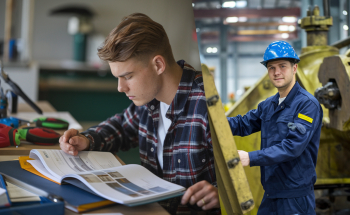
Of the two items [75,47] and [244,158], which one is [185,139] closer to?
[244,158]

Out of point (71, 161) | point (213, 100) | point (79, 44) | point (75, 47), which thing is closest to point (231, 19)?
point (213, 100)

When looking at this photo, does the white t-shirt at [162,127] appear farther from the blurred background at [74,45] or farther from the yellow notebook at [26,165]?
the yellow notebook at [26,165]

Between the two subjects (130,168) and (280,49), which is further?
(130,168)

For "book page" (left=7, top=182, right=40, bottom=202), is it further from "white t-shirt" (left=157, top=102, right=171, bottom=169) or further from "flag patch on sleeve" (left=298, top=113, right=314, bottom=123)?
"flag patch on sleeve" (left=298, top=113, right=314, bottom=123)

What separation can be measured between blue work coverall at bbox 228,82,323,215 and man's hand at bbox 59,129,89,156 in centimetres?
52

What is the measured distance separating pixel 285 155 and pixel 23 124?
1.11 meters

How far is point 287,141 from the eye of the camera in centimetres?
34

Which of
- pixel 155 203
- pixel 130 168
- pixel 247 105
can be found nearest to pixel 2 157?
pixel 130 168

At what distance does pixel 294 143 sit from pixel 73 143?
0.58 m

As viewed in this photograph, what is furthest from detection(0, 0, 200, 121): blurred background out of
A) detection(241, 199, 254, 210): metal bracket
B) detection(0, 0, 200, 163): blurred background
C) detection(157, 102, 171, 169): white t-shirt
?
detection(241, 199, 254, 210): metal bracket

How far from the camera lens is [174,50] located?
536 millimetres

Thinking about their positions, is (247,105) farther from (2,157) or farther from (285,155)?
(2,157)

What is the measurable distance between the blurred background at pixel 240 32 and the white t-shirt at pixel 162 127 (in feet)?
0.49

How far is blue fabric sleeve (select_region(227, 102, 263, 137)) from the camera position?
1.28 feet
